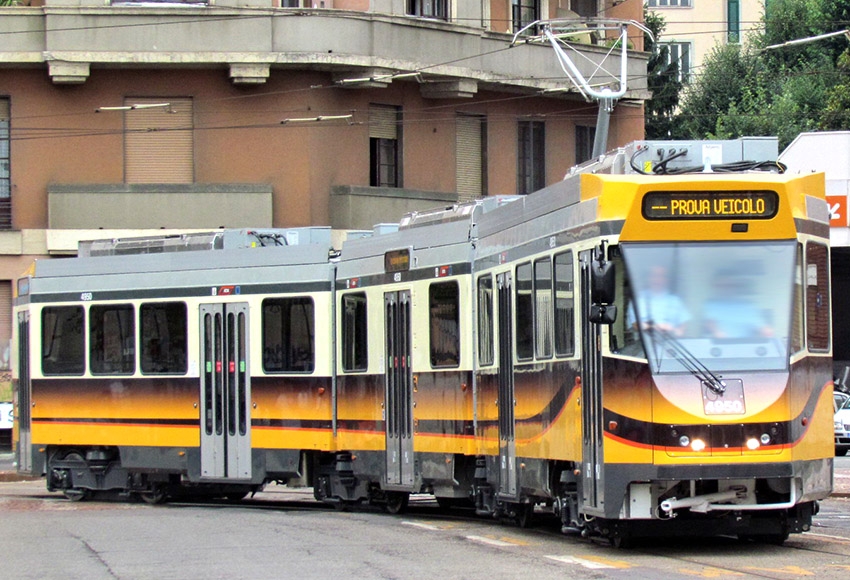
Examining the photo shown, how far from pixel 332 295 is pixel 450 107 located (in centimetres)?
1730

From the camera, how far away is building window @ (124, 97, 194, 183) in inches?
1356

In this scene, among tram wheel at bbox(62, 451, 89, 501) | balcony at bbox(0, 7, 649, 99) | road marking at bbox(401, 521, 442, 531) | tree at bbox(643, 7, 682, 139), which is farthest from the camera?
tree at bbox(643, 7, 682, 139)

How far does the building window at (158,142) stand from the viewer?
34438 mm

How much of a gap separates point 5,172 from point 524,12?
1254cm

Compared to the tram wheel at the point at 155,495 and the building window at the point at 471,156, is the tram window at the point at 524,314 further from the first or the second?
the building window at the point at 471,156

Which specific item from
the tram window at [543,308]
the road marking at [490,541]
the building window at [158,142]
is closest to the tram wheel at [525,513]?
the road marking at [490,541]

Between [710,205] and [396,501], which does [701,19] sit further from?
[710,205]

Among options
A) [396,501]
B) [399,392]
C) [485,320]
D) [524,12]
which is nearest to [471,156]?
[524,12]

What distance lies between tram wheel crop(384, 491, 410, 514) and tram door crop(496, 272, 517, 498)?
3.35 m

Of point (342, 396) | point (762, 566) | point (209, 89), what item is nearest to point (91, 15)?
point (209, 89)

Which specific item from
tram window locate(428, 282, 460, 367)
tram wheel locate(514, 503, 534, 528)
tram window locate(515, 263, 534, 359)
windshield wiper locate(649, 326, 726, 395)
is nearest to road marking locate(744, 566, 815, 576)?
windshield wiper locate(649, 326, 726, 395)

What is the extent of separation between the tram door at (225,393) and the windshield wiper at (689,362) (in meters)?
8.86

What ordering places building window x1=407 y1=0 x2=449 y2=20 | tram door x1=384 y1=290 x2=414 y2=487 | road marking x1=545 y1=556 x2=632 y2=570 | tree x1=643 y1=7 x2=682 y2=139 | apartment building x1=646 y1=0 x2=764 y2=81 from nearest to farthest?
road marking x1=545 y1=556 x2=632 y2=570, tram door x1=384 y1=290 x2=414 y2=487, building window x1=407 y1=0 x2=449 y2=20, tree x1=643 y1=7 x2=682 y2=139, apartment building x1=646 y1=0 x2=764 y2=81

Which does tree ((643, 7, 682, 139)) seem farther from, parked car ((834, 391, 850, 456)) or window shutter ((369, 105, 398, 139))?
parked car ((834, 391, 850, 456))
